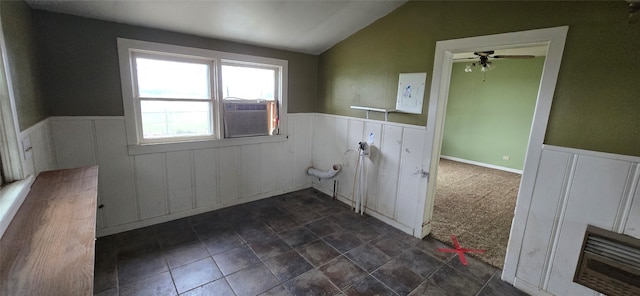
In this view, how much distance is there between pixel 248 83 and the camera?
3.63m

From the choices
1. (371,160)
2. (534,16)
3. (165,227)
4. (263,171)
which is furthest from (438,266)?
(165,227)

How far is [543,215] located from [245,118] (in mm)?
3308

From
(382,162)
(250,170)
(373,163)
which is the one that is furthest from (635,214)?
(250,170)

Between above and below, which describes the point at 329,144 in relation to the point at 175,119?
below

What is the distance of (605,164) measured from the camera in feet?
5.86

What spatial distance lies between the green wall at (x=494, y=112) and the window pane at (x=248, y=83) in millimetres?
4976

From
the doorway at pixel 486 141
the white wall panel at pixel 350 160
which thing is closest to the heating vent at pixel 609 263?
the doorway at pixel 486 141

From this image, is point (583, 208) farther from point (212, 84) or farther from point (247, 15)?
point (212, 84)

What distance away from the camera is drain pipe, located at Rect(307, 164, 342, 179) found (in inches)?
151

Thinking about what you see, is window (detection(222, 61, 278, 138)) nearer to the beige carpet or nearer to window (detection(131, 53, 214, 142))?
window (detection(131, 53, 214, 142))

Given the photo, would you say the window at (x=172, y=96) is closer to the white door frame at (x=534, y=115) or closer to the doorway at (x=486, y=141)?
the white door frame at (x=534, y=115)

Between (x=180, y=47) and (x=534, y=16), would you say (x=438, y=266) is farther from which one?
(x=180, y=47)

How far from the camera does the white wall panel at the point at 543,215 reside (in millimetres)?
1982

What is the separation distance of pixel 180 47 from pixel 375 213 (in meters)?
3.08
